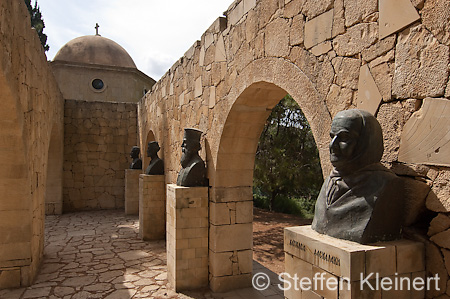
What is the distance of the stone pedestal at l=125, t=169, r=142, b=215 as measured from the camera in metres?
9.91

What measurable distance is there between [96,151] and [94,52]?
16.8 ft

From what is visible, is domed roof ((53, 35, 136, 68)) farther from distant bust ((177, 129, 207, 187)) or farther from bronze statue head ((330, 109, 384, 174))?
bronze statue head ((330, 109, 384, 174))

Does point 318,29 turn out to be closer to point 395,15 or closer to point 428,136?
point 395,15

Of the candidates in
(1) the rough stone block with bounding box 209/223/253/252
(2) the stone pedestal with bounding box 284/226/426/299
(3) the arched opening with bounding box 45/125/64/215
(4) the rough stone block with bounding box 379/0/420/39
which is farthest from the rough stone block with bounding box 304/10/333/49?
(3) the arched opening with bounding box 45/125/64/215

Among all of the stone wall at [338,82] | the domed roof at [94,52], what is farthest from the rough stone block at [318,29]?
the domed roof at [94,52]

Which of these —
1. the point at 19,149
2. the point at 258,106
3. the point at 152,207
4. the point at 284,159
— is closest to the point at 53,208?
the point at 152,207

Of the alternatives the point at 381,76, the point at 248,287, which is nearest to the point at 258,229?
the point at 248,287

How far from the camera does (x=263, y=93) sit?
12.2ft

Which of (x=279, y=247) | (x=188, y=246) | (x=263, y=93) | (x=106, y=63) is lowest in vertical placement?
(x=279, y=247)

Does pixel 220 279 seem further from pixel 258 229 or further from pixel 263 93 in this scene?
pixel 258 229

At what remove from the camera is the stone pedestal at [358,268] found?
1525 mm

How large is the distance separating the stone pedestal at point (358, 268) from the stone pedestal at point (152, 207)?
19.0ft

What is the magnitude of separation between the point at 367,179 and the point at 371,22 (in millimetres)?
1024

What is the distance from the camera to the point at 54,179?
10.3m
